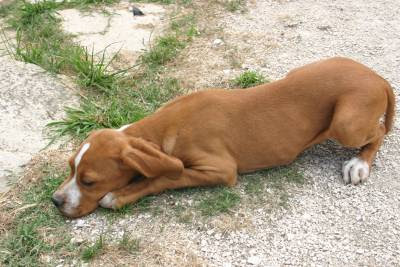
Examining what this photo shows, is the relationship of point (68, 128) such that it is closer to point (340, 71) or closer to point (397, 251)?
point (340, 71)

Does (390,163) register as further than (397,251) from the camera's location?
Yes

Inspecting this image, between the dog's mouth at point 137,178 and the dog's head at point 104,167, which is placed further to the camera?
the dog's mouth at point 137,178

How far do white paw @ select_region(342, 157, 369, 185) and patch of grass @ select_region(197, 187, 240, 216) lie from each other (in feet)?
3.50

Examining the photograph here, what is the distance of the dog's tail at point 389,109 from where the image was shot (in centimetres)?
539

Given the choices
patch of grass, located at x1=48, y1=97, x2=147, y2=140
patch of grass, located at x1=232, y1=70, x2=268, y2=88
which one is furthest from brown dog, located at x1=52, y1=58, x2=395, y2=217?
patch of grass, located at x1=232, y1=70, x2=268, y2=88

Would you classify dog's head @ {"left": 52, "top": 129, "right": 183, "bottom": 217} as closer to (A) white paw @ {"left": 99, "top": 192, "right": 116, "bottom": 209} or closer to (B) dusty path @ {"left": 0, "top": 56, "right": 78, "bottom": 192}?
(A) white paw @ {"left": 99, "top": 192, "right": 116, "bottom": 209}

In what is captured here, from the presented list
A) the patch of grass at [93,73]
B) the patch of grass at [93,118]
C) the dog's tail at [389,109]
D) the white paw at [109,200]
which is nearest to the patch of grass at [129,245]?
the white paw at [109,200]

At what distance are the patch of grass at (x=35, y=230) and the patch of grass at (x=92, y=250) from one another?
17 centimetres

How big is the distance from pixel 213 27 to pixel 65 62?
2.23 metres

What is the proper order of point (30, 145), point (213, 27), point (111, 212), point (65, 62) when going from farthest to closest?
point (213, 27) → point (65, 62) → point (30, 145) → point (111, 212)

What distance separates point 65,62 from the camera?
7078 millimetres

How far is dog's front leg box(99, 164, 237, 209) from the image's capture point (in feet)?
16.2

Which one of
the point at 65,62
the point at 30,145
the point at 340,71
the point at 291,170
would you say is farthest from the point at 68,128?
the point at 340,71

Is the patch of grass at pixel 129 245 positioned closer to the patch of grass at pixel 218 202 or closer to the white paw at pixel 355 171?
the patch of grass at pixel 218 202
